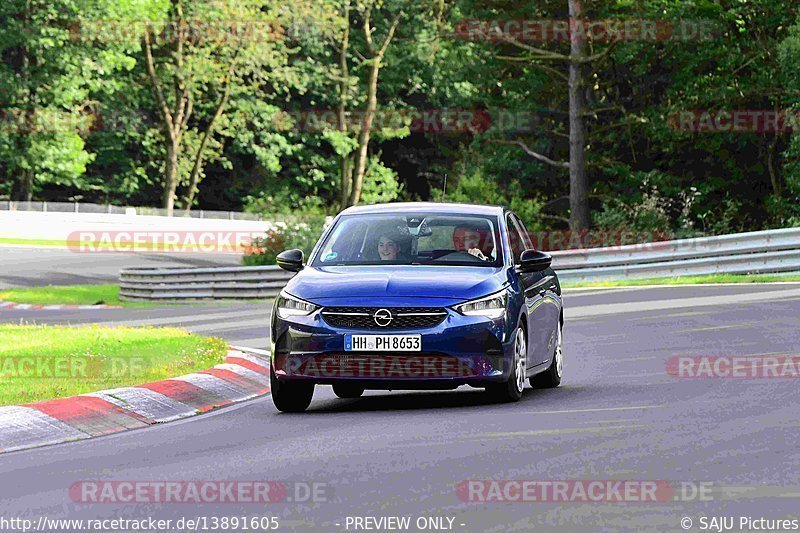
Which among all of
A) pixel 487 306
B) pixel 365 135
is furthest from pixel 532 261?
pixel 365 135

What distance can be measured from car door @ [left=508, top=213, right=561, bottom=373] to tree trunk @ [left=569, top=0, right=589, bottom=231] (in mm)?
25417

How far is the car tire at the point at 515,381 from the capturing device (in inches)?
532

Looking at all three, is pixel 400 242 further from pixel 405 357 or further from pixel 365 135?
pixel 365 135

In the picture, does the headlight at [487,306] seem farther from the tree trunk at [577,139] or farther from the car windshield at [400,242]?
the tree trunk at [577,139]

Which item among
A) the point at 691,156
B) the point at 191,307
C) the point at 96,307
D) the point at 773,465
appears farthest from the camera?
the point at 691,156

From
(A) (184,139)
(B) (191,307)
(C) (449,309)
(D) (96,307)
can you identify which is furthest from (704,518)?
(A) (184,139)

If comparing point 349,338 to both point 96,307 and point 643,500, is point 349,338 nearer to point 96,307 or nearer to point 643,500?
point 643,500

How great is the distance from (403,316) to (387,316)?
4.9 inches

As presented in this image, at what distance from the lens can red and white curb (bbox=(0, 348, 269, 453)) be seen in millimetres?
11953

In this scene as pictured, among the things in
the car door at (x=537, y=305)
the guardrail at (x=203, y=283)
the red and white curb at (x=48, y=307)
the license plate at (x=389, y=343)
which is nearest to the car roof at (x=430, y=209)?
the car door at (x=537, y=305)

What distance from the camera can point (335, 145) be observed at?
80.4 metres

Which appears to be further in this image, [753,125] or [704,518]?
[753,125]

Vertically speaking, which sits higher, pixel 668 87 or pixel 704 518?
pixel 668 87

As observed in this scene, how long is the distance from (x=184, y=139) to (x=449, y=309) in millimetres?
64645
